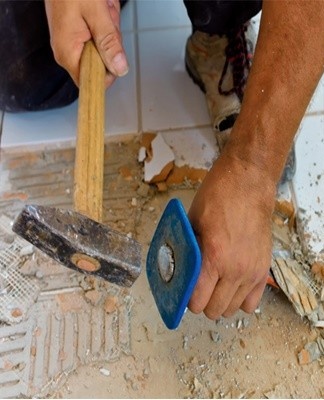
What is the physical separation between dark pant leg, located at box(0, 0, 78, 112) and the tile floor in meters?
0.07

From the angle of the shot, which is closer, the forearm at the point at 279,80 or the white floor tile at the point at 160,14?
the forearm at the point at 279,80

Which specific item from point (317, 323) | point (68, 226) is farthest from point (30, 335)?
point (317, 323)

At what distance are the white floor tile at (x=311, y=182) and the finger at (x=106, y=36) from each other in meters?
0.49

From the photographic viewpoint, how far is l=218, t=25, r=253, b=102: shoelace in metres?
1.28

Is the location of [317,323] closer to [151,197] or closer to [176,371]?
[176,371]

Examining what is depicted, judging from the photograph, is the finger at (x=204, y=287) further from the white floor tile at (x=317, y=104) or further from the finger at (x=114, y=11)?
the white floor tile at (x=317, y=104)

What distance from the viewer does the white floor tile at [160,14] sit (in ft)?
5.16

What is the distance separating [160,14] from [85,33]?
68 cm

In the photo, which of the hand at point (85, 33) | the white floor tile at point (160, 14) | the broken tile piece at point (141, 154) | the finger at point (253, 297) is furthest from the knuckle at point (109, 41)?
the white floor tile at point (160, 14)

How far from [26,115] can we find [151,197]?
1.41 ft

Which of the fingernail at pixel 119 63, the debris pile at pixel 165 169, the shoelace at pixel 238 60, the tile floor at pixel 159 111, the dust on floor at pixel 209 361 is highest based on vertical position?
the fingernail at pixel 119 63

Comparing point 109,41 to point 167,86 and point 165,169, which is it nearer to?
point 165,169

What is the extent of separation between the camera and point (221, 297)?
79cm

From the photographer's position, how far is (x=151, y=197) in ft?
4.08
